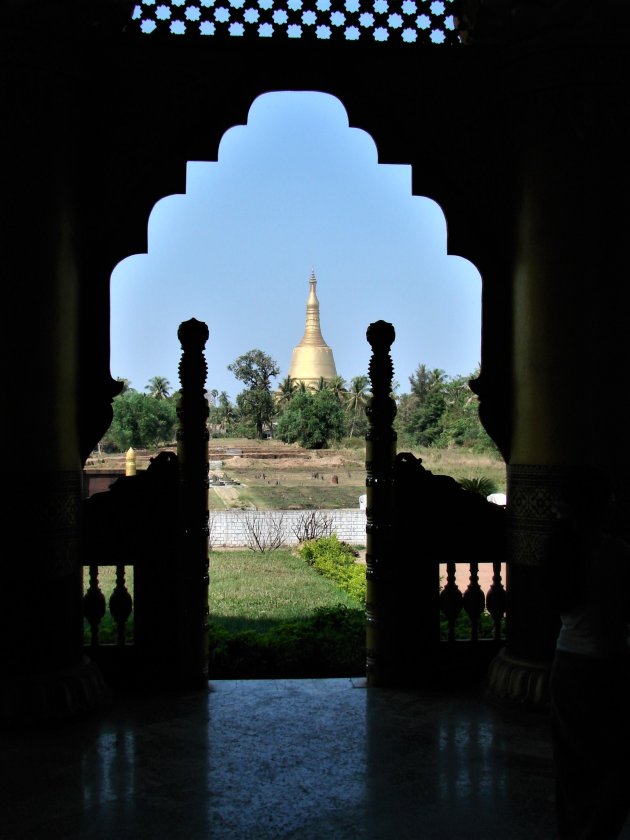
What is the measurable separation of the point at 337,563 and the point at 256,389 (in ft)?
116

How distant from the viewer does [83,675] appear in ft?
16.8

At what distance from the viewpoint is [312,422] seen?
38781 mm

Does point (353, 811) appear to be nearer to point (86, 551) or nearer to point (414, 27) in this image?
point (86, 551)

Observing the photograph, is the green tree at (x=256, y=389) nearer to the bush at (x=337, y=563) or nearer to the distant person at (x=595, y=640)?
the bush at (x=337, y=563)

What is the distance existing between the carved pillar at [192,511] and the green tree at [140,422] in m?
17.8

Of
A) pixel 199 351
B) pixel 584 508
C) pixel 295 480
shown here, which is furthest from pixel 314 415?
pixel 584 508

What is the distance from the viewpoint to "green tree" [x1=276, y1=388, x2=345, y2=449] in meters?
38.3

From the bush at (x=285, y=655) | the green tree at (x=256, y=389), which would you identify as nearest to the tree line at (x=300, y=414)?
the green tree at (x=256, y=389)

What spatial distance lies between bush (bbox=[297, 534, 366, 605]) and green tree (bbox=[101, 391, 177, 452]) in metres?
8.85

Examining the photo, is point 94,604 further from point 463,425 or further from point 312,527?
point 463,425

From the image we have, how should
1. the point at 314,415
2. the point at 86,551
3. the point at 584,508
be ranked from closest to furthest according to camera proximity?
the point at 584,508 < the point at 86,551 < the point at 314,415

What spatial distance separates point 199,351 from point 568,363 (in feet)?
6.77

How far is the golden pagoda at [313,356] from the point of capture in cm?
6475

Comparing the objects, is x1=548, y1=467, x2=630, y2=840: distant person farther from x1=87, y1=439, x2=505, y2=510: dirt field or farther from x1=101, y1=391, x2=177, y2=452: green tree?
x1=101, y1=391, x2=177, y2=452: green tree
